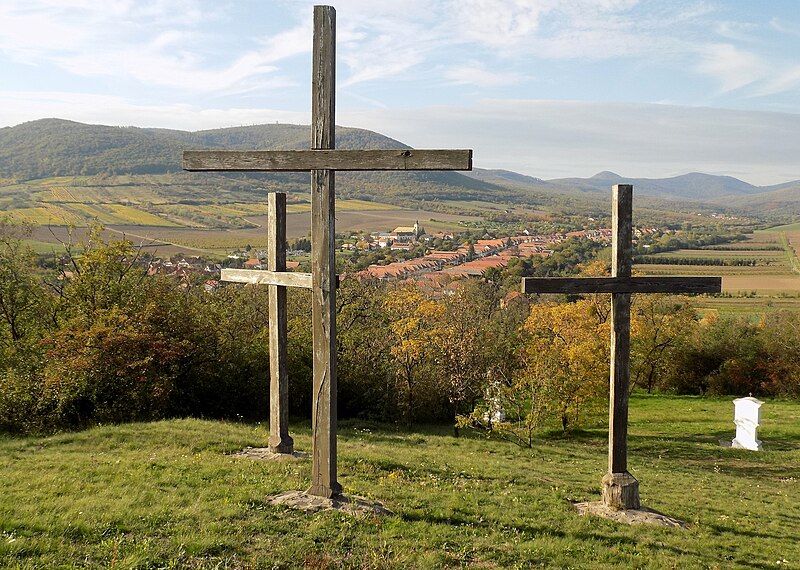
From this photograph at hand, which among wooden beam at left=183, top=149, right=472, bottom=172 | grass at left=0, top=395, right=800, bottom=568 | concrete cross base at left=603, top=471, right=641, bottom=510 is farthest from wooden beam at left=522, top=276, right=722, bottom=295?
grass at left=0, top=395, right=800, bottom=568

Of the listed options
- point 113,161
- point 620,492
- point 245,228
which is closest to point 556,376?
point 620,492

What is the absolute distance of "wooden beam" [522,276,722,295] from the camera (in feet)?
29.8

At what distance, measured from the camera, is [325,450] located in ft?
25.8

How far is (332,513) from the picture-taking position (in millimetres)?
7410

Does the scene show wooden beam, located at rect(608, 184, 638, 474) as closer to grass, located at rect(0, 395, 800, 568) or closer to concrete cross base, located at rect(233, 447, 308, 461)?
grass, located at rect(0, 395, 800, 568)

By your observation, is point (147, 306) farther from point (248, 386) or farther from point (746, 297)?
point (746, 297)

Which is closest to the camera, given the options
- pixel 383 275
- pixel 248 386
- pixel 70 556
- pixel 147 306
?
pixel 70 556

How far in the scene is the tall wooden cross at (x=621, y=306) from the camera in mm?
9430

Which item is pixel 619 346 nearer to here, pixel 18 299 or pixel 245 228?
pixel 18 299

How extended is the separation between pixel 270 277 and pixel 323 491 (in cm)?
414

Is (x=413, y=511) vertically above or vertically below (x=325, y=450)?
below

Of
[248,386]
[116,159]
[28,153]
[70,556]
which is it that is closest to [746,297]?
[248,386]

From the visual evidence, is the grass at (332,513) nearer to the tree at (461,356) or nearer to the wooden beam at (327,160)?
the wooden beam at (327,160)

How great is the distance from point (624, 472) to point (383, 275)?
1915 inches
